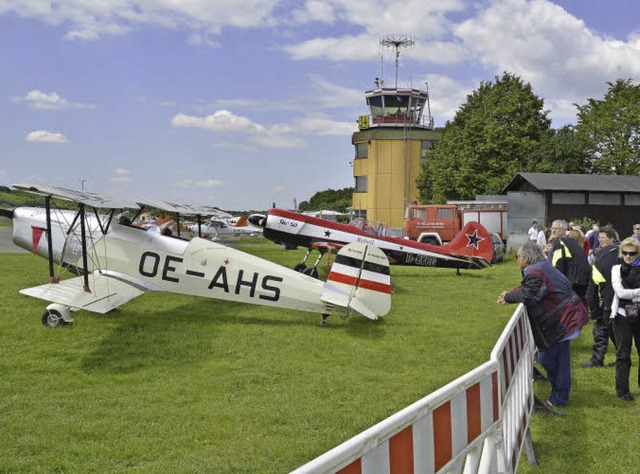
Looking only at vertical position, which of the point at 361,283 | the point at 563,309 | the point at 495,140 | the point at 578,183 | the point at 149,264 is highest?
the point at 495,140

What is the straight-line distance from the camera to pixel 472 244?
14.9m

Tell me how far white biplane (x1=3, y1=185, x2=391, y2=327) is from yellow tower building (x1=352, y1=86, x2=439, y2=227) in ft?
124

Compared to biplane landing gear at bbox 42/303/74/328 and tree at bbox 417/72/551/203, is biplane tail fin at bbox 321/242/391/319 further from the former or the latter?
tree at bbox 417/72/551/203

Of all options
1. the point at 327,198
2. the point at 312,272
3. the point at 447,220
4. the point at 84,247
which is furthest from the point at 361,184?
the point at 327,198

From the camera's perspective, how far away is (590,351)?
24.1ft

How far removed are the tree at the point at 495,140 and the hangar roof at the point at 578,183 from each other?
9.68 m

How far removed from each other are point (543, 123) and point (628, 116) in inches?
259

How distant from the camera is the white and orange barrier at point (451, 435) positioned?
1.58 meters

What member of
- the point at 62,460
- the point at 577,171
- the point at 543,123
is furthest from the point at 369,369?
the point at 543,123

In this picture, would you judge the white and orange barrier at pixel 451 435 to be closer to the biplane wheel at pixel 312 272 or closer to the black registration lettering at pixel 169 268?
the black registration lettering at pixel 169 268

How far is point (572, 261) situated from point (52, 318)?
745cm

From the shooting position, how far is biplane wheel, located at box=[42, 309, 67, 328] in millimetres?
7906

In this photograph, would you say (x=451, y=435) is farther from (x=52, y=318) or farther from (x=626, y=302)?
(x=52, y=318)

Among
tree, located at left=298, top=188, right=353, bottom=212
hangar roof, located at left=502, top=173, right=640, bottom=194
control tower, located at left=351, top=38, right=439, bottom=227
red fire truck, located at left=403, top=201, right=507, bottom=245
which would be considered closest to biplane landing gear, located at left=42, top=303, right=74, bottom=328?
red fire truck, located at left=403, top=201, right=507, bottom=245
